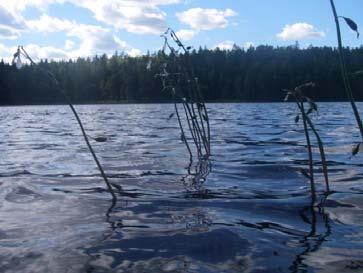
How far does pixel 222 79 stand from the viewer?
128 metres

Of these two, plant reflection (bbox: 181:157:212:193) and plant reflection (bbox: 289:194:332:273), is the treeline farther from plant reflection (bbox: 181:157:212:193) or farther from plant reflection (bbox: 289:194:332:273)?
plant reflection (bbox: 289:194:332:273)

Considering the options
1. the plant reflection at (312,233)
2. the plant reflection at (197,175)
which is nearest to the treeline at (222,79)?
the plant reflection at (197,175)

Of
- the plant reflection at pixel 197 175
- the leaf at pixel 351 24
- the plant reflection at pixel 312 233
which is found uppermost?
the leaf at pixel 351 24

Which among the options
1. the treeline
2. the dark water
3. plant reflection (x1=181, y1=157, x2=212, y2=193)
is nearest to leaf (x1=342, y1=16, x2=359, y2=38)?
the dark water

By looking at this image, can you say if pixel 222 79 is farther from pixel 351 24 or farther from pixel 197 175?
pixel 351 24

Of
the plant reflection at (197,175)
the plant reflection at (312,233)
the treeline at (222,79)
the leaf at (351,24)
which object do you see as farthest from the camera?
the treeline at (222,79)

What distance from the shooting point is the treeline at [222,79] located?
101562 mm

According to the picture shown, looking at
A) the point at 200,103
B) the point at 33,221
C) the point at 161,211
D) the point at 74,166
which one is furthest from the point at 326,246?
the point at 74,166

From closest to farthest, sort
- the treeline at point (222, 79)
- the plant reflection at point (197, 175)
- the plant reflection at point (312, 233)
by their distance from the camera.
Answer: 1. the plant reflection at point (312, 233)
2. the plant reflection at point (197, 175)
3. the treeline at point (222, 79)

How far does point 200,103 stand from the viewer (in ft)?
29.5

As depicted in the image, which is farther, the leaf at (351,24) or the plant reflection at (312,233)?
the leaf at (351,24)

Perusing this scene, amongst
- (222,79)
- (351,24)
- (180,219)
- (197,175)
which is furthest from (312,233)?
(222,79)

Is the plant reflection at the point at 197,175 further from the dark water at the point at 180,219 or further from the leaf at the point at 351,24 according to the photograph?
the leaf at the point at 351,24

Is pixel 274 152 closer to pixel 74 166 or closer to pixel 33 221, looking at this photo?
pixel 74 166
